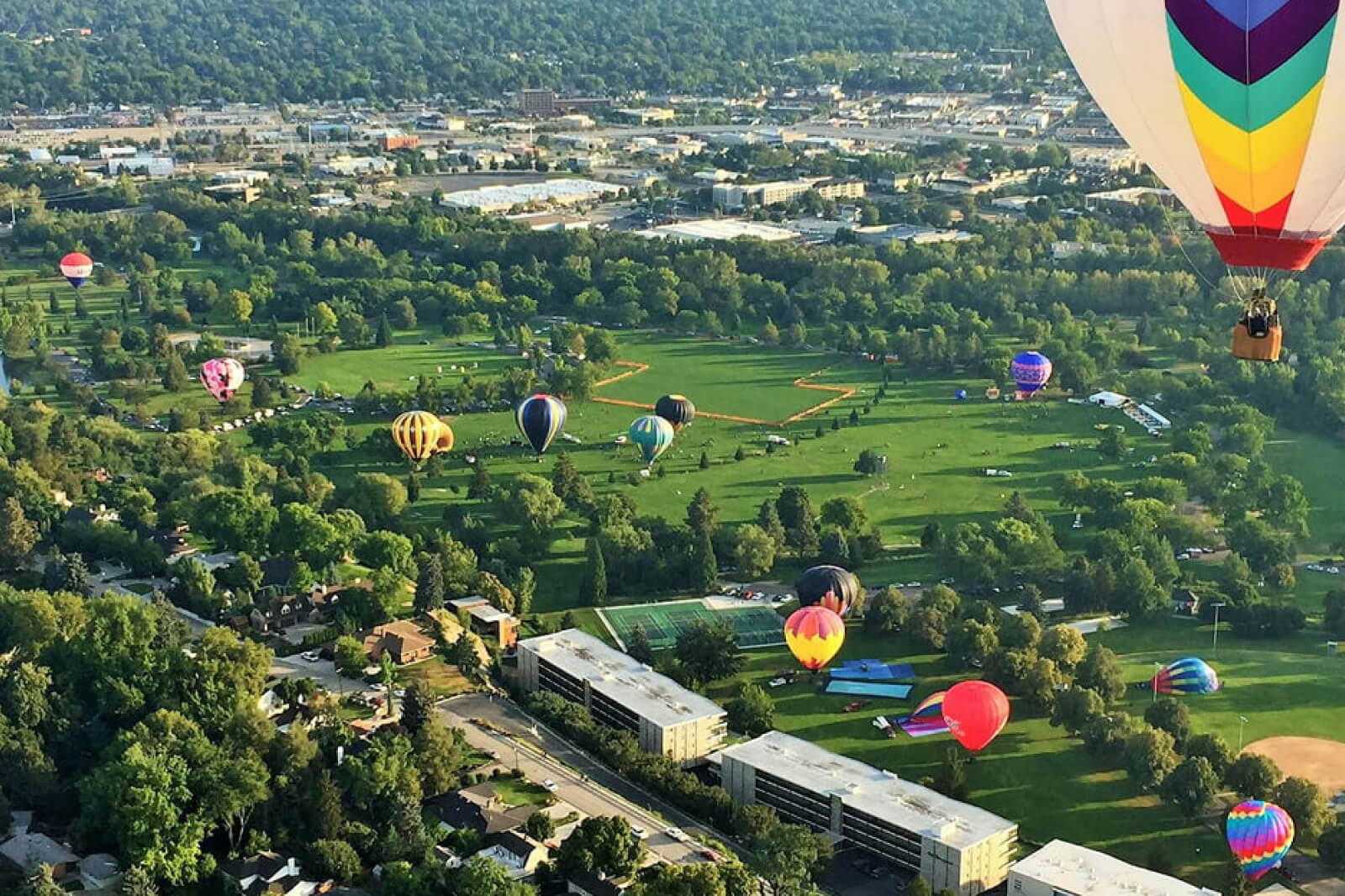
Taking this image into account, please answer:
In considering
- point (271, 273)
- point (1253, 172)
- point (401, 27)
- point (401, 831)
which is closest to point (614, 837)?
point (401, 831)

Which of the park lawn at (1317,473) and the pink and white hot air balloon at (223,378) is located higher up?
the pink and white hot air balloon at (223,378)

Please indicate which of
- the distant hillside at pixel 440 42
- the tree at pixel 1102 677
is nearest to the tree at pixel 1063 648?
the tree at pixel 1102 677

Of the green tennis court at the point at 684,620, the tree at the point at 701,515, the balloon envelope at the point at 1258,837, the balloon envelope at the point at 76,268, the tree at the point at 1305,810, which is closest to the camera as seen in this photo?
the balloon envelope at the point at 1258,837

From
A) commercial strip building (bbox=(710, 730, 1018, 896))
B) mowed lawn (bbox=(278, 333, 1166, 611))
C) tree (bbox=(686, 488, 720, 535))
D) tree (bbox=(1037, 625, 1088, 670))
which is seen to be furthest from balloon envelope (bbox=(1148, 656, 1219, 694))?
tree (bbox=(686, 488, 720, 535))

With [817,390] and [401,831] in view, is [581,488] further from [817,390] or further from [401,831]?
[401,831]

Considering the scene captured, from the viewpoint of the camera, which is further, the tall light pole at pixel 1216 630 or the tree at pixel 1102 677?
the tall light pole at pixel 1216 630

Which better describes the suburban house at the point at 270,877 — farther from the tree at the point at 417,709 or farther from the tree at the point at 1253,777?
the tree at the point at 1253,777

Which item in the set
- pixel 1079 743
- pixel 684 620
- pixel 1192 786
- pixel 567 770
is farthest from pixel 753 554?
pixel 1192 786
